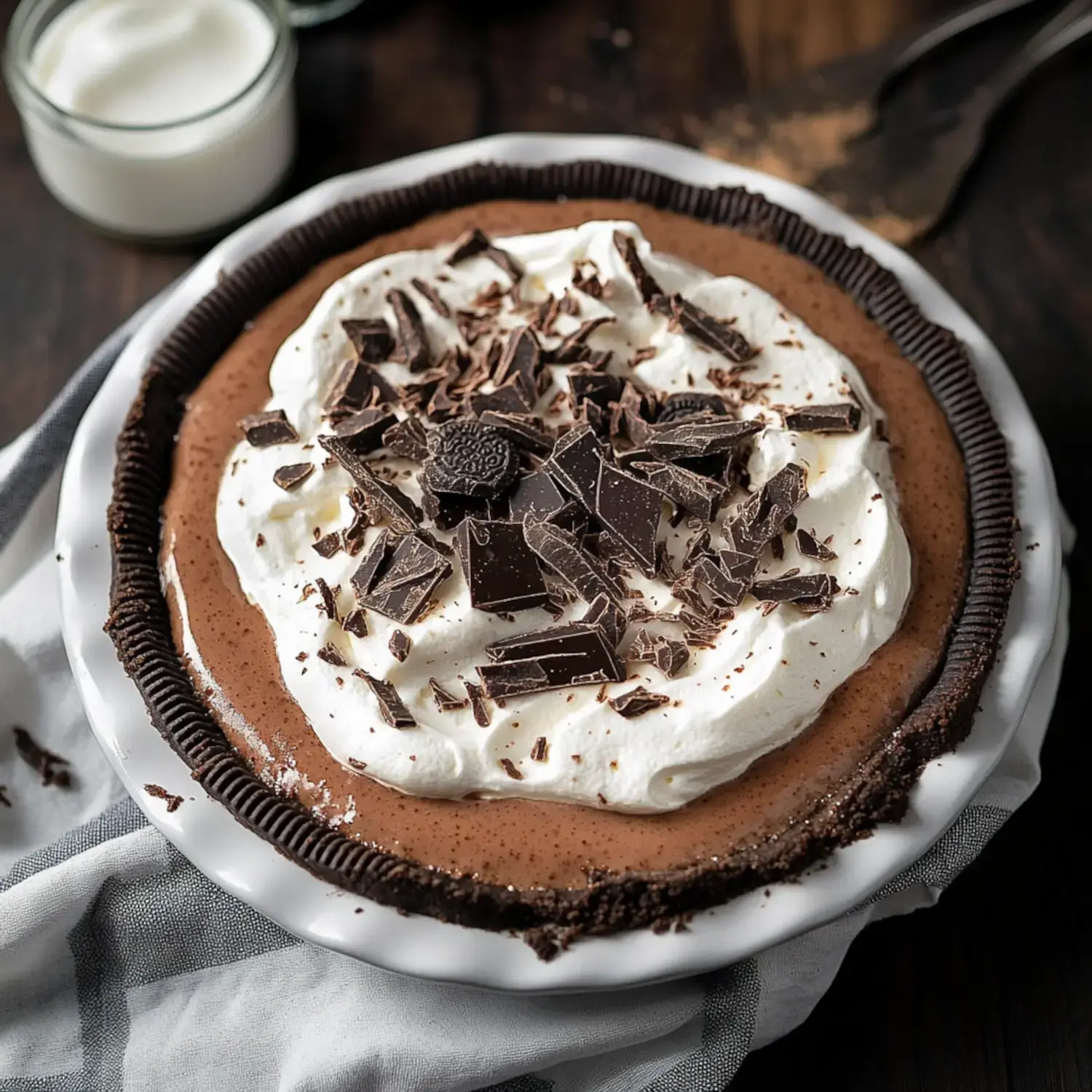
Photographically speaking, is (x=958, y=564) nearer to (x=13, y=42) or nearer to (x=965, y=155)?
(x=965, y=155)

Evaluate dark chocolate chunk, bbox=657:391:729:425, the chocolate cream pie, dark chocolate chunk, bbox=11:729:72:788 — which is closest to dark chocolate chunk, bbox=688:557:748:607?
the chocolate cream pie

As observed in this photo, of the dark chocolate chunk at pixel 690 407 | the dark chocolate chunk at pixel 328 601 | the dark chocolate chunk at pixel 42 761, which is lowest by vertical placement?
the dark chocolate chunk at pixel 42 761

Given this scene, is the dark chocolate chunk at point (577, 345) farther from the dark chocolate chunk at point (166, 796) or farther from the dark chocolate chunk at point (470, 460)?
the dark chocolate chunk at point (166, 796)

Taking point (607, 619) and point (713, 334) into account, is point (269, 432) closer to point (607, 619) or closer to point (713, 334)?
point (607, 619)

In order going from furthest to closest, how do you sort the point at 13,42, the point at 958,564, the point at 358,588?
the point at 13,42 → the point at 958,564 → the point at 358,588

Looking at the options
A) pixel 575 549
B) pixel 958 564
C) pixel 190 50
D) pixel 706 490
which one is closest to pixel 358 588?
pixel 575 549

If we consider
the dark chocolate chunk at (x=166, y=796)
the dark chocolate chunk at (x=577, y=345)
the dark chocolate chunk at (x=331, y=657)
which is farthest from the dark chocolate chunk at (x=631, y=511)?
the dark chocolate chunk at (x=166, y=796)

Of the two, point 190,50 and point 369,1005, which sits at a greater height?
point 190,50
